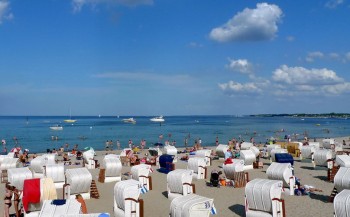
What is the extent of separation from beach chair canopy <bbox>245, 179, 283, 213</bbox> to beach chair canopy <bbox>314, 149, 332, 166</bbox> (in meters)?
14.5

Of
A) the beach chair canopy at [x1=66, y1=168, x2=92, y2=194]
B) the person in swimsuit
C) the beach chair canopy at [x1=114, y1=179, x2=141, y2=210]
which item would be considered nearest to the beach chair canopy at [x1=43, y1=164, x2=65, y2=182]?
the beach chair canopy at [x1=66, y1=168, x2=92, y2=194]

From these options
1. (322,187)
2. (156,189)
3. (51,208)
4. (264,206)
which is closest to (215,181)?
(156,189)

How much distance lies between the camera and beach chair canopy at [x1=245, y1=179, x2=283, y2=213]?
1370 cm

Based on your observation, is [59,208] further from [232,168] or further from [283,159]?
[283,159]

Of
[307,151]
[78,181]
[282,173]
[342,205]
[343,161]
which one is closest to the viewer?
[342,205]

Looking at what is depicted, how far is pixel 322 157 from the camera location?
88.6 ft

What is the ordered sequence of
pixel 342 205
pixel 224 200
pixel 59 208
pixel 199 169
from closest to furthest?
pixel 59 208 → pixel 342 205 → pixel 224 200 → pixel 199 169

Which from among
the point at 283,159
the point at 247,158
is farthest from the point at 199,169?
the point at 283,159

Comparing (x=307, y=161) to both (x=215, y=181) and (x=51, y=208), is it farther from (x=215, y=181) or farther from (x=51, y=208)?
(x=51, y=208)

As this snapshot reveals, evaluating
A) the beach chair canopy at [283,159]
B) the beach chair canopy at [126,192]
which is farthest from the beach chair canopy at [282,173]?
the beach chair canopy at [126,192]

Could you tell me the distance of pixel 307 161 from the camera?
32469 mm

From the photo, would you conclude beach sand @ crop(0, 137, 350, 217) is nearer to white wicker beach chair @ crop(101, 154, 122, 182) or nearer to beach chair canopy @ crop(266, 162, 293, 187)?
white wicker beach chair @ crop(101, 154, 122, 182)

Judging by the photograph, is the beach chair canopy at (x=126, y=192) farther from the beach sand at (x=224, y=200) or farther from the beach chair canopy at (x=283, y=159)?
the beach chair canopy at (x=283, y=159)

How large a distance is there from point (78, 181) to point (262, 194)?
9088 millimetres
